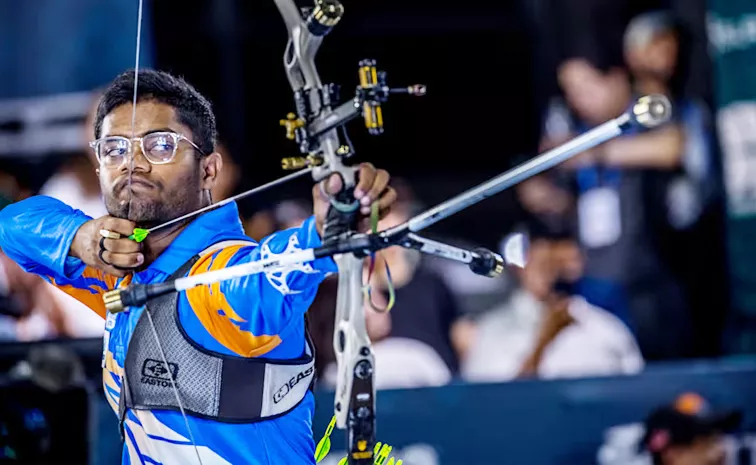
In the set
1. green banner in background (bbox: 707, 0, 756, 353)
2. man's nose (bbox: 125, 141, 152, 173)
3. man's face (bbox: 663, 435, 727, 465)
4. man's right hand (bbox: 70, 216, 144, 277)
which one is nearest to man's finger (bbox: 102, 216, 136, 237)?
man's right hand (bbox: 70, 216, 144, 277)

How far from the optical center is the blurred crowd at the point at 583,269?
13.9ft

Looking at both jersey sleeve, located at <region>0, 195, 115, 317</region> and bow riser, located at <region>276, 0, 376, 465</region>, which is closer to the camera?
bow riser, located at <region>276, 0, 376, 465</region>

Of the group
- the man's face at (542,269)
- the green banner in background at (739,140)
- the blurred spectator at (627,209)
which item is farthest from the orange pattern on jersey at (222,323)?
the green banner in background at (739,140)

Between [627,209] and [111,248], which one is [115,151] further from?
[627,209]

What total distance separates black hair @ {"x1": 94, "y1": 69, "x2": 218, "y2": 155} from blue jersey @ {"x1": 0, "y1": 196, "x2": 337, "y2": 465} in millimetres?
161

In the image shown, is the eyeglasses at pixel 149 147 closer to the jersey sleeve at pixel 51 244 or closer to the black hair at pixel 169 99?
the black hair at pixel 169 99

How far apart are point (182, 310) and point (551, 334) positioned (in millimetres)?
2460

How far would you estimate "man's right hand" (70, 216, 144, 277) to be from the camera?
6.66ft

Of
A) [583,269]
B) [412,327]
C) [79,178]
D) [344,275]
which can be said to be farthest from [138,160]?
[583,269]

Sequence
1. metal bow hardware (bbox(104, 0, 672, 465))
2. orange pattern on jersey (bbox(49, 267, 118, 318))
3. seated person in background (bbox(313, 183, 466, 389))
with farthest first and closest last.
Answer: seated person in background (bbox(313, 183, 466, 389)) → orange pattern on jersey (bbox(49, 267, 118, 318)) → metal bow hardware (bbox(104, 0, 672, 465))

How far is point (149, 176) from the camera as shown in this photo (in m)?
2.15

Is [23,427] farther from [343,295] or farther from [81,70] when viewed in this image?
[343,295]

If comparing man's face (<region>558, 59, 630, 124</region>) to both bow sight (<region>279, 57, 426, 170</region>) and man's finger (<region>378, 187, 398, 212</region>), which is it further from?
man's finger (<region>378, 187, 398, 212</region>)

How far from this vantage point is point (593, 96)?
4848 mm
